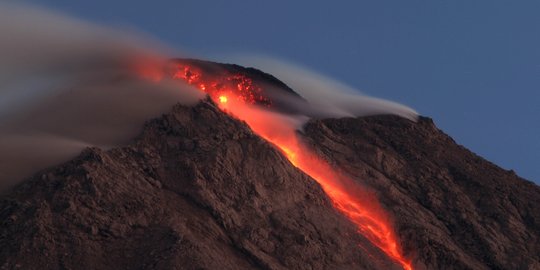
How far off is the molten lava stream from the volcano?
0.11 meters

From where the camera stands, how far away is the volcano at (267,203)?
54.0 meters

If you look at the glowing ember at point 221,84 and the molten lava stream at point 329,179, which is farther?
the glowing ember at point 221,84

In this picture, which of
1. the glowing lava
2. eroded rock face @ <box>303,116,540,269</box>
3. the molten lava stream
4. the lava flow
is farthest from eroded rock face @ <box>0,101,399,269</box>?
the glowing lava

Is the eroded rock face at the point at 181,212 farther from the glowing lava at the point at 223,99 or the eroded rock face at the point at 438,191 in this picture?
the glowing lava at the point at 223,99

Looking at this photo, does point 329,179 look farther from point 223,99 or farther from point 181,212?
point 181,212

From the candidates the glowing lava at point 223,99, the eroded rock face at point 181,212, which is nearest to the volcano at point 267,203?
the eroded rock face at point 181,212

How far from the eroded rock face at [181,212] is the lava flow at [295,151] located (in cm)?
242

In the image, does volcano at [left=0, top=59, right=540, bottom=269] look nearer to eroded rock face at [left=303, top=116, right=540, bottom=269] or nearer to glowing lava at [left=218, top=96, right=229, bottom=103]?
eroded rock face at [left=303, top=116, right=540, bottom=269]

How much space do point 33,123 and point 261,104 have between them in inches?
687

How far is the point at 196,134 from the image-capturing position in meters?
65.0

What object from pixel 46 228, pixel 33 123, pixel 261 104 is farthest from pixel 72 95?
pixel 46 228

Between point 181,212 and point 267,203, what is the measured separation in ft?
17.3

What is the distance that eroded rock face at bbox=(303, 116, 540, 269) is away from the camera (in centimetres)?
6338

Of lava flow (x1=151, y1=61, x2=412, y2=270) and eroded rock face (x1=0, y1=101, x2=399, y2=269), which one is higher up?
lava flow (x1=151, y1=61, x2=412, y2=270)
